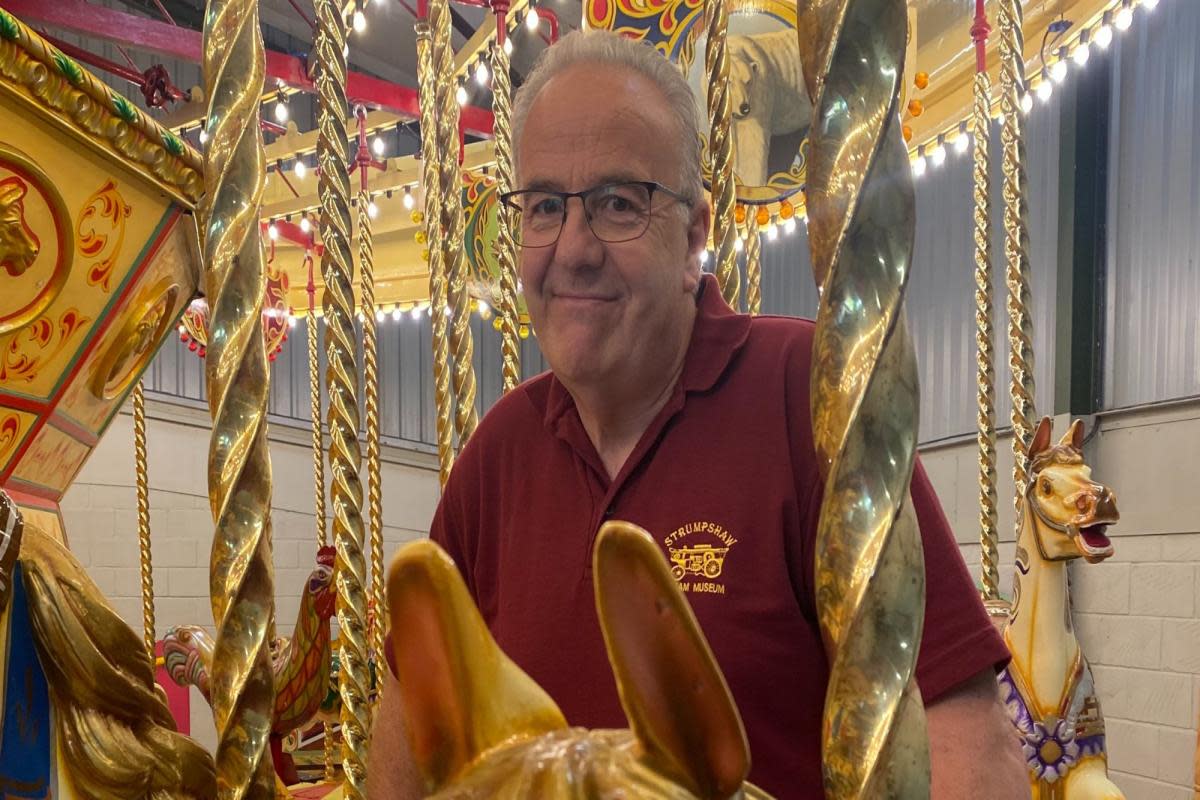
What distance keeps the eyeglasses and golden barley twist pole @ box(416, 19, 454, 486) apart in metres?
0.42

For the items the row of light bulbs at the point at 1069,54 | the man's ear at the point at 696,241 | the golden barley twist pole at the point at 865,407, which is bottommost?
the golden barley twist pole at the point at 865,407

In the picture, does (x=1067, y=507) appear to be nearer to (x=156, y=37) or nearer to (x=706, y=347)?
(x=706, y=347)

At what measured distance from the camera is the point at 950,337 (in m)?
5.43

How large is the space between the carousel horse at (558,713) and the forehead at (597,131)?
50 centimetres

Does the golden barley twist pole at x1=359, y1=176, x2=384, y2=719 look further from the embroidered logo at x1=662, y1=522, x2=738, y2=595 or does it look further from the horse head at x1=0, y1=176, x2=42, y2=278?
the embroidered logo at x1=662, y1=522, x2=738, y2=595

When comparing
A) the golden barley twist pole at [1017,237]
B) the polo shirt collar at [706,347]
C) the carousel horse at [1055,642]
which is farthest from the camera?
the carousel horse at [1055,642]

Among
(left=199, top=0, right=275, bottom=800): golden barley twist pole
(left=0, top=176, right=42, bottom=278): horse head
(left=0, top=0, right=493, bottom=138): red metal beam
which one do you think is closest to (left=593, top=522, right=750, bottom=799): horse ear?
(left=199, top=0, right=275, bottom=800): golden barley twist pole

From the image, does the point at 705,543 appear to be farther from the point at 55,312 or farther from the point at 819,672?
the point at 55,312

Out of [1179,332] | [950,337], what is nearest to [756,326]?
[1179,332]

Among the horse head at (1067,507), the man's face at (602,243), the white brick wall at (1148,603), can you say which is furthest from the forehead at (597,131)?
the white brick wall at (1148,603)

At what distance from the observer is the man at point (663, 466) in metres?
0.81

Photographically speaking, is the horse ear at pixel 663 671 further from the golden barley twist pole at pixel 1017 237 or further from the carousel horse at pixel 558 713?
the golden barley twist pole at pixel 1017 237

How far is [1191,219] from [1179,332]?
450 mm

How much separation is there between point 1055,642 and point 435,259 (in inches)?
70.1
